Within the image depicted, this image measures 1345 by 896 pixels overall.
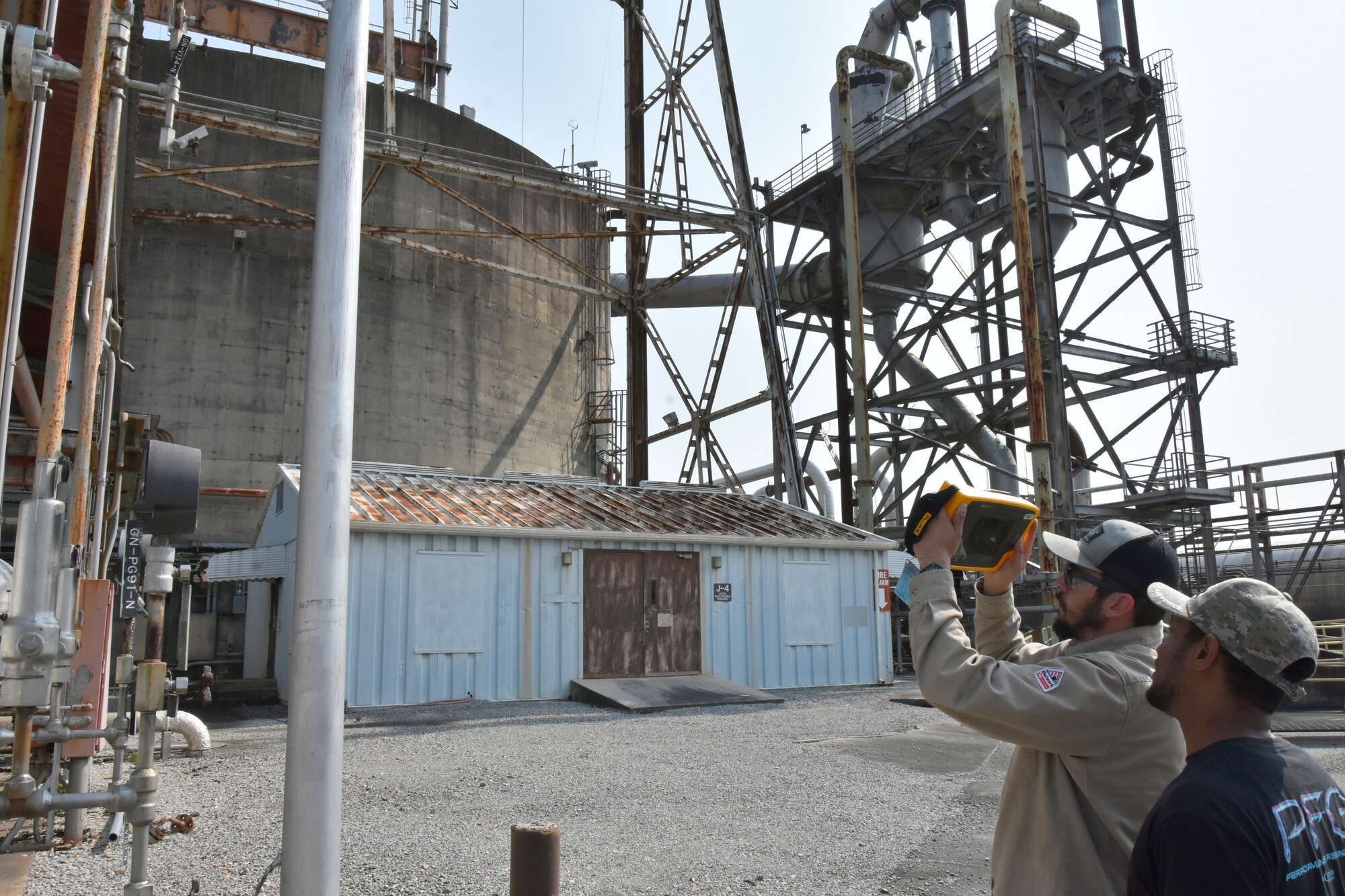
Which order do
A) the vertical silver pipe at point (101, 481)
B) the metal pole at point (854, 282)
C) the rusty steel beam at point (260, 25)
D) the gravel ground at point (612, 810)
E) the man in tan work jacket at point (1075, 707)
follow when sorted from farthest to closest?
the rusty steel beam at point (260, 25) → the metal pole at point (854, 282) → the vertical silver pipe at point (101, 481) → the gravel ground at point (612, 810) → the man in tan work jacket at point (1075, 707)

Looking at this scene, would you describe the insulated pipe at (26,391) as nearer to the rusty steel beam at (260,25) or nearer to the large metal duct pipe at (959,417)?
the rusty steel beam at (260,25)

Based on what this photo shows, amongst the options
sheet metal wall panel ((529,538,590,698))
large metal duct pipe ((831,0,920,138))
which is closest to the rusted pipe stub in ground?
sheet metal wall panel ((529,538,590,698))

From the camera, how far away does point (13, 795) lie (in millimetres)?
3643

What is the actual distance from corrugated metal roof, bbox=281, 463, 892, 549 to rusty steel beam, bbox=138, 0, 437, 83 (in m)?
13.3

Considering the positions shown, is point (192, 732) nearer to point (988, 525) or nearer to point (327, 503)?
point (327, 503)

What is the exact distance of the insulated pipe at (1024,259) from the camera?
18344 mm

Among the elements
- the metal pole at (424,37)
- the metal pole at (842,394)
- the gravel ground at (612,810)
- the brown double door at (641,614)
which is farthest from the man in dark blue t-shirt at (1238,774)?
the metal pole at (424,37)

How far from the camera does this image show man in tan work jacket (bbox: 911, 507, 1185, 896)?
2.47 m

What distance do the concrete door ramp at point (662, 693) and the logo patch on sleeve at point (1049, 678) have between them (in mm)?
11175

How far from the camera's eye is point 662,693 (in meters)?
14.2

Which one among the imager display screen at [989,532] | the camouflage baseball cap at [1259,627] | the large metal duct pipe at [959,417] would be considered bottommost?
the camouflage baseball cap at [1259,627]

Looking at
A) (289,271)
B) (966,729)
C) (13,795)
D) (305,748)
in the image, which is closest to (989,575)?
(305,748)

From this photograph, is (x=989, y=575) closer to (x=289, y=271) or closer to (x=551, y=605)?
(x=551, y=605)

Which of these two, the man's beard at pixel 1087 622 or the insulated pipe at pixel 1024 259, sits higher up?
the insulated pipe at pixel 1024 259
